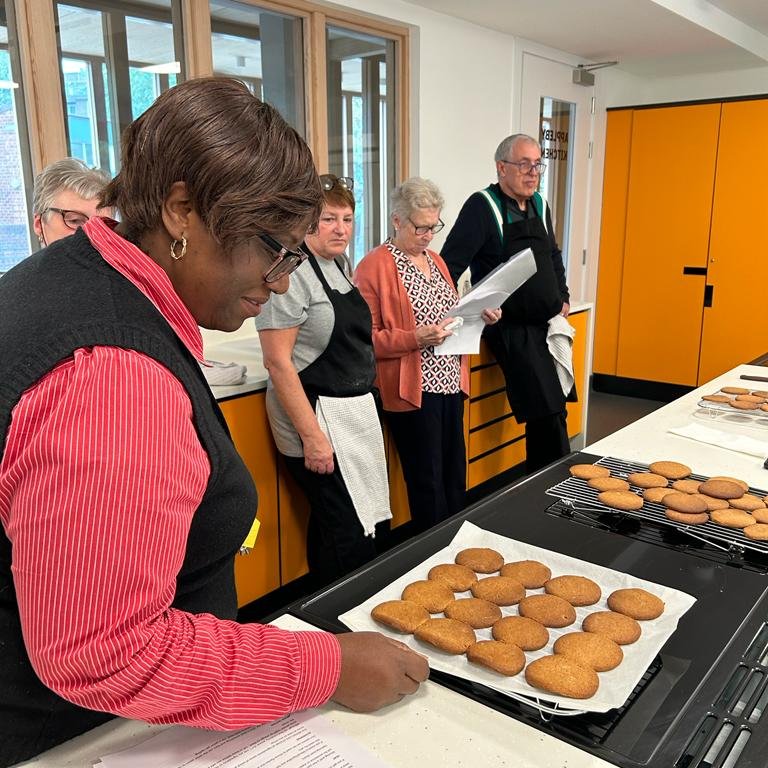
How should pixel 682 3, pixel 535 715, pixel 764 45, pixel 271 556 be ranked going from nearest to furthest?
pixel 535 715
pixel 271 556
pixel 682 3
pixel 764 45

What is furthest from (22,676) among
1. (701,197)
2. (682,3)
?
(701,197)

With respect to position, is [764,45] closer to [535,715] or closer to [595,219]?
[595,219]

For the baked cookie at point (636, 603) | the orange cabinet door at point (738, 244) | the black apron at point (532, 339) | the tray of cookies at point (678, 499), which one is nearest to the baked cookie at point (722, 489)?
the tray of cookies at point (678, 499)

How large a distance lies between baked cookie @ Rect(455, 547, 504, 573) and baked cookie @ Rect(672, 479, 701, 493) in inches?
19.8

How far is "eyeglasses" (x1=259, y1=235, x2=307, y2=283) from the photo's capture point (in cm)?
81

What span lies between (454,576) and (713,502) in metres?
0.60

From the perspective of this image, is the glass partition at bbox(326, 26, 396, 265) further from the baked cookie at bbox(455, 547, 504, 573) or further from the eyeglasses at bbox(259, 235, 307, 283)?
the eyeglasses at bbox(259, 235, 307, 283)

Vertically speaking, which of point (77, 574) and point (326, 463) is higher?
point (77, 574)

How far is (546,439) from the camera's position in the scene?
10.9ft

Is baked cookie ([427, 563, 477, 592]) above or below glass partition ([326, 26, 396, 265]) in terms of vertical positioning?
below

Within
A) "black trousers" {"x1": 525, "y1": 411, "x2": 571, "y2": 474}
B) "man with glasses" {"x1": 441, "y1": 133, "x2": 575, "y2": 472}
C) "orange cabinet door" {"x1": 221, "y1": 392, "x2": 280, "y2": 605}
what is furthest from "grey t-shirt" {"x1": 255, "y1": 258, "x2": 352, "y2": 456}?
"black trousers" {"x1": 525, "y1": 411, "x2": 571, "y2": 474}

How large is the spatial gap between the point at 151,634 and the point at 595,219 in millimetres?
5272

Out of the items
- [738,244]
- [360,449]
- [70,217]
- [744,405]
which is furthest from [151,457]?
[738,244]

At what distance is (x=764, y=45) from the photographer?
16.1 ft
